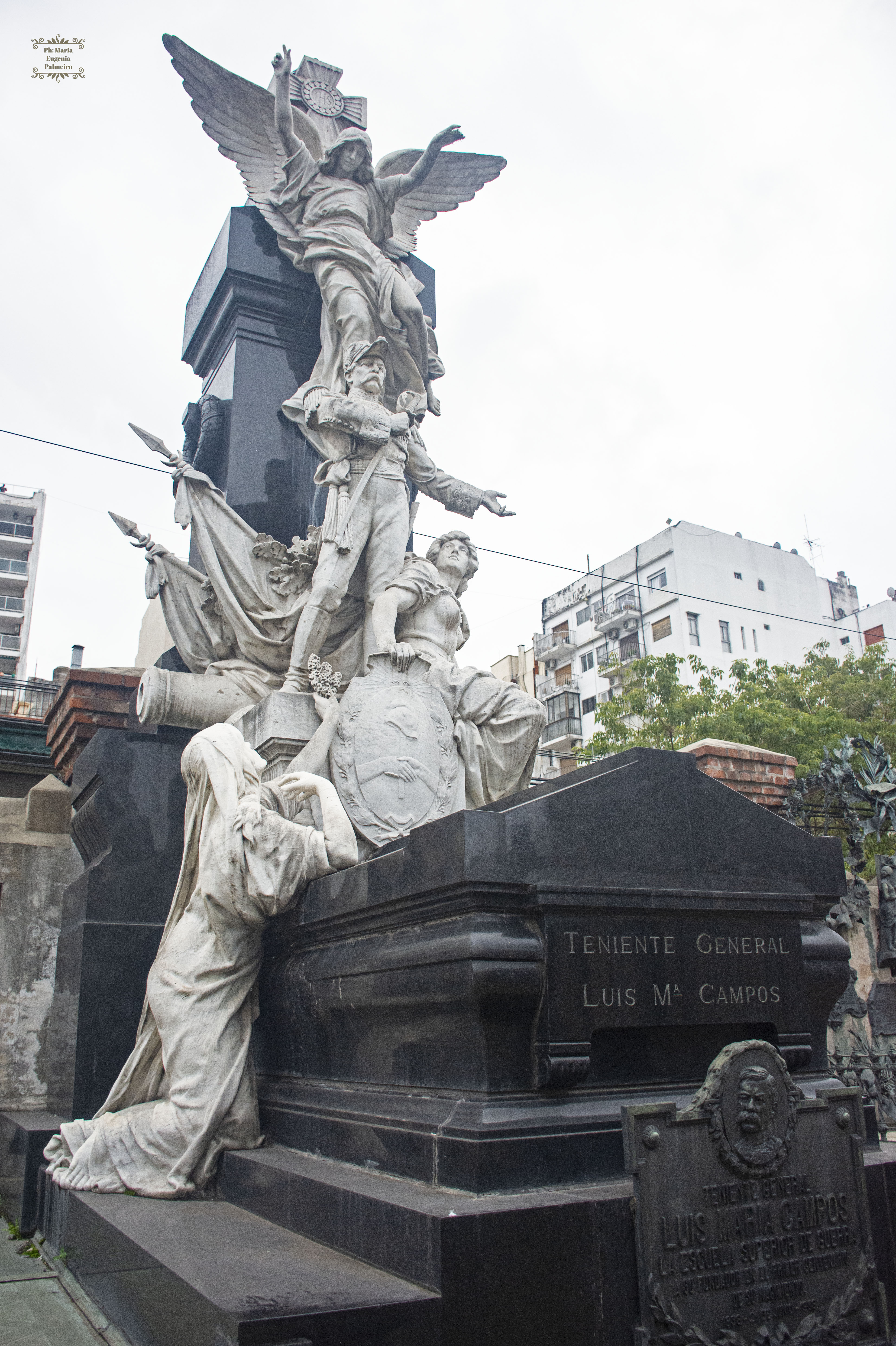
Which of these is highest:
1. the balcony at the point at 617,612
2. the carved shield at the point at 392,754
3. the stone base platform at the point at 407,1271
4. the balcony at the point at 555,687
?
the balcony at the point at 617,612

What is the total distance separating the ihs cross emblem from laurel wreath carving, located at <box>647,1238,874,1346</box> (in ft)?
27.1

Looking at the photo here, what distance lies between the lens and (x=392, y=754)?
6043 mm

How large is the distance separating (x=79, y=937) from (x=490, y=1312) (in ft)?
12.2

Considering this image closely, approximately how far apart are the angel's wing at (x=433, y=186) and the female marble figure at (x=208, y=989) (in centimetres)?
518

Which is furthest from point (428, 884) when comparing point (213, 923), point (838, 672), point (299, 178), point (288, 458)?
point (838, 672)

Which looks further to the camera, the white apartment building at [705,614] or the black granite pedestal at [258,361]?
the white apartment building at [705,614]

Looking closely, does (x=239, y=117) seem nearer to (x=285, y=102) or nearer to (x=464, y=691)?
(x=285, y=102)

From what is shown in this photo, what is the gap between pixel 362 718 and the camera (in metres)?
6.12

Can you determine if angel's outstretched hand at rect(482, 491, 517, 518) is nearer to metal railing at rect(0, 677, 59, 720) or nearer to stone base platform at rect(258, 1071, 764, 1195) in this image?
stone base platform at rect(258, 1071, 764, 1195)

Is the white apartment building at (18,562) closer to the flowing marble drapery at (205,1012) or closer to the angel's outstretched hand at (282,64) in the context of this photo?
the angel's outstretched hand at (282,64)

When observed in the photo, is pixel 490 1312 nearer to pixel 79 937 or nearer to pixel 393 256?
pixel 79 937

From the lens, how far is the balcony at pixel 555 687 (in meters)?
52.1

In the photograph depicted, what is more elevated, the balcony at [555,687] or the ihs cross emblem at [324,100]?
the balcony at [555,687]

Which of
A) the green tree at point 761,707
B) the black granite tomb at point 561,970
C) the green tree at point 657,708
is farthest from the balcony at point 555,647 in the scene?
the black granite tomb at point 561,970
